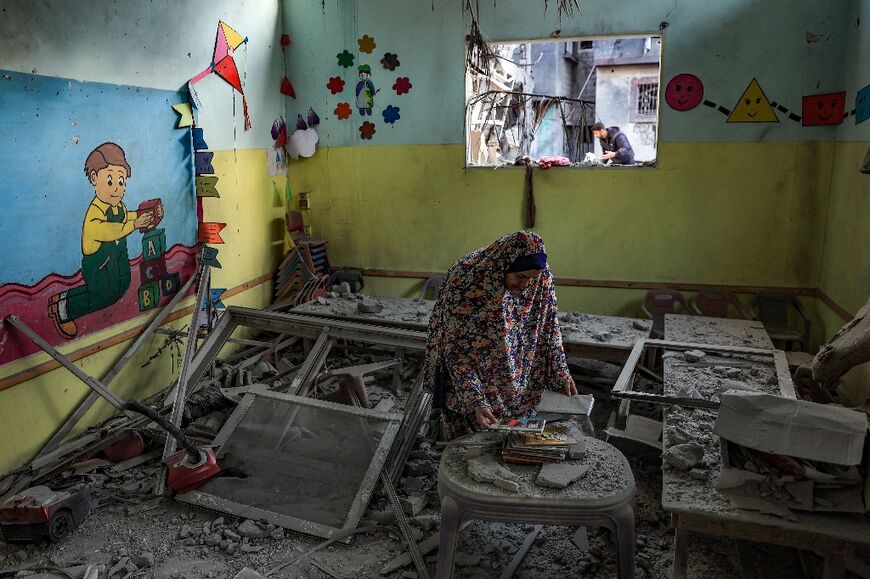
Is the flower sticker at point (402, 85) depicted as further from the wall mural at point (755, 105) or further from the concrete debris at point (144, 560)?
the concrete debris at point (144, 560)

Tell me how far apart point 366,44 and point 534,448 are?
5715 mm

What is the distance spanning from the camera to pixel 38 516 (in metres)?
3.75

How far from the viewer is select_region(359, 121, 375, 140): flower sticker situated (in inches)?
300

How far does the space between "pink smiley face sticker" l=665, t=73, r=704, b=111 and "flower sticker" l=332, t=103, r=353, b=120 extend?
3.49m

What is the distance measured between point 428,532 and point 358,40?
5601 millimetres

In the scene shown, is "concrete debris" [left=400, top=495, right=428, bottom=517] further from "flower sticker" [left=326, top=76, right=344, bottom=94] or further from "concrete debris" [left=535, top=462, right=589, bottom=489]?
"flower sticker" [left=326, top=76, right=344, bottom=94]

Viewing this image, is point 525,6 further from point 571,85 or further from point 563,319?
point 571,85

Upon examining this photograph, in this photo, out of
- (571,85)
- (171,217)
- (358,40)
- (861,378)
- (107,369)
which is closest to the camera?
(861,378)

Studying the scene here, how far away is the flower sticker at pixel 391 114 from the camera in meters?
7.48

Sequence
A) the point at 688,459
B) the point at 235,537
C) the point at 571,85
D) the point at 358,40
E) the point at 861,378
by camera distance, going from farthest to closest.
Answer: the point at 571,85, the point at 358,40, the point at 861,378, the point at 235,537, the point at 688,459

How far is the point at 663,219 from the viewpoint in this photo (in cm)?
688

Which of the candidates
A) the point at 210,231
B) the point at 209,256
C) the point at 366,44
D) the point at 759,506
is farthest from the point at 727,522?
the point at 366,44

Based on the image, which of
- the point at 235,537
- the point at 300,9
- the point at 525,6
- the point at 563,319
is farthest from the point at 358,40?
the point at 235,537

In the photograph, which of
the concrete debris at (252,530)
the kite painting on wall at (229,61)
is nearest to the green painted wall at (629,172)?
the kite painting on wall at (229,61)
